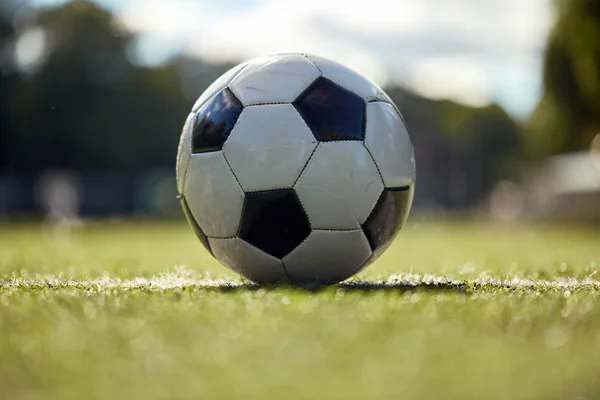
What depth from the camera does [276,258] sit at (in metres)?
4.99

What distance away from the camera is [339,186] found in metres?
4.85

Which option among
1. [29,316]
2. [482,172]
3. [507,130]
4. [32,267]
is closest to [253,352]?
[29,316]

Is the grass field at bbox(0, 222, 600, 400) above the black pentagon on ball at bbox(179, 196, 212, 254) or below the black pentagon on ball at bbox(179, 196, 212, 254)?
above

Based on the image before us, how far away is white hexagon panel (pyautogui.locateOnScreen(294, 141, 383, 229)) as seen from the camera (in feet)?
15.8

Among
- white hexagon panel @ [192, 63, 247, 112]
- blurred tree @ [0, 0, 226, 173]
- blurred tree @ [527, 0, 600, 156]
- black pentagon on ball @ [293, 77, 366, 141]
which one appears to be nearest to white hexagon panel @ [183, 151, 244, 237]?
white hexagon panel @ [192, 63, 247, 112]

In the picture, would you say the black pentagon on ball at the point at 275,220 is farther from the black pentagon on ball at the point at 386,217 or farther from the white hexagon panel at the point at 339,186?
the black pentagon on ball at the point at 386,217

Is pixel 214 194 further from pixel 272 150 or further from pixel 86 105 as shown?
pixel 86 105

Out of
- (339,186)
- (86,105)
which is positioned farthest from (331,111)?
(86,105)

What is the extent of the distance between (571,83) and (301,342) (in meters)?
29.0

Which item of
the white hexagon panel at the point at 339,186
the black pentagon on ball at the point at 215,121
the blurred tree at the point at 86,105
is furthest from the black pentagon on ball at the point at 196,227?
the blurred tree at the point at 86,105

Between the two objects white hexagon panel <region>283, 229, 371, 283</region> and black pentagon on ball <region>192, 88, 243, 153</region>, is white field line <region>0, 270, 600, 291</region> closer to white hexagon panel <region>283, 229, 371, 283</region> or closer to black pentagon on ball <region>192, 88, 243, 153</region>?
white hexagon panel <region>283, 229, 371, 283</region>


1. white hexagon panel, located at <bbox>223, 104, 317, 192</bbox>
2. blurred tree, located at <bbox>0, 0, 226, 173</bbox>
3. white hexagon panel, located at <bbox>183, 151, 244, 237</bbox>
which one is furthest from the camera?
blurred tree, located at <bbox>0, 0, 226, 173</bbox>

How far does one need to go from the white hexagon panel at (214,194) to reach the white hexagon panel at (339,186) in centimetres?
43

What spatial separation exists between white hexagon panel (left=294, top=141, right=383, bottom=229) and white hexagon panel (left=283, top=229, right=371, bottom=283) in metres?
0.07
